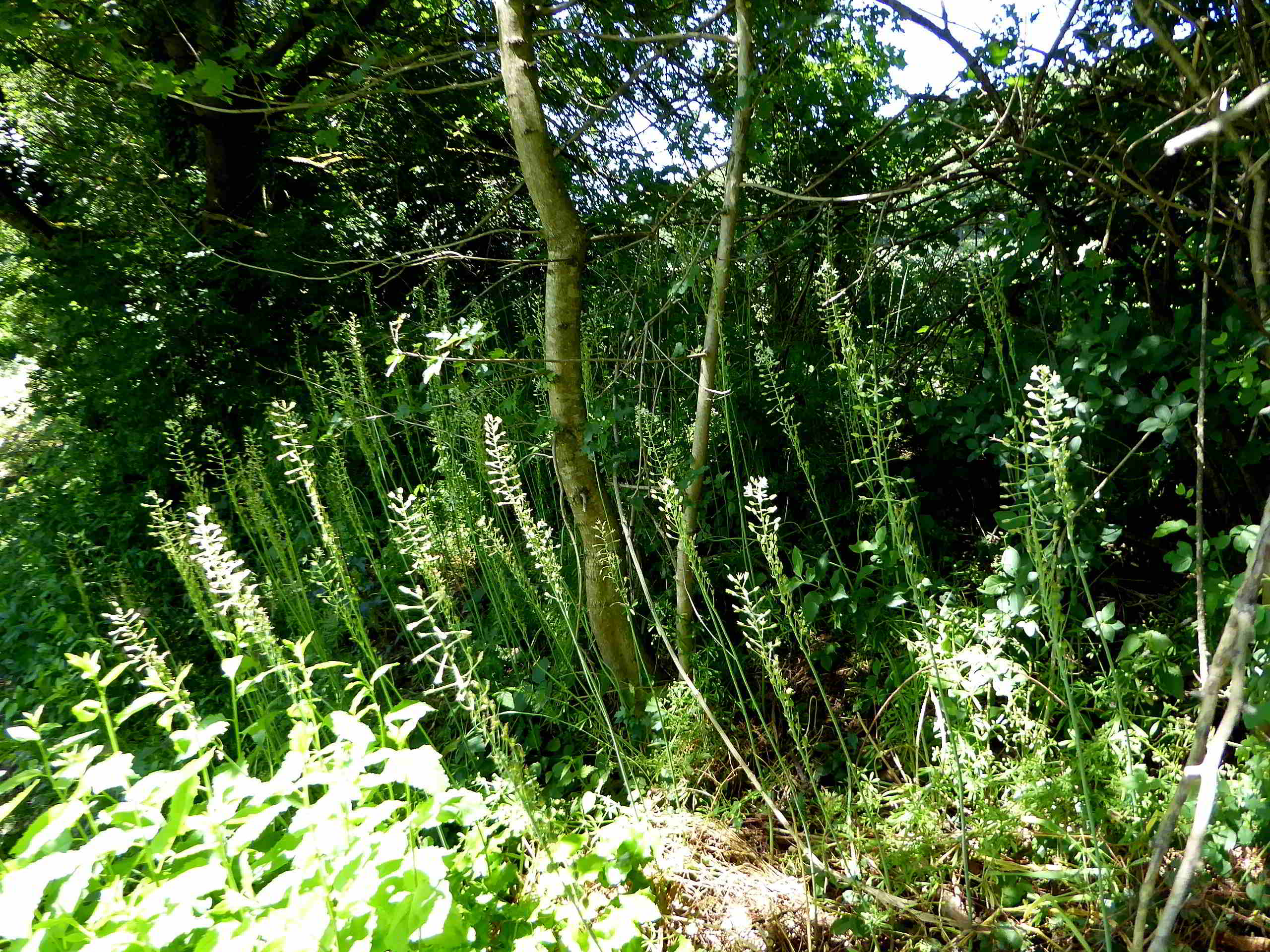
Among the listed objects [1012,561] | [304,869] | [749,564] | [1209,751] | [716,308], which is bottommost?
[1209,751]

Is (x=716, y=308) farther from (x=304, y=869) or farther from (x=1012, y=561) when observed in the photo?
(x=304, y=869)

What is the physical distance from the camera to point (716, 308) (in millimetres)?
2500

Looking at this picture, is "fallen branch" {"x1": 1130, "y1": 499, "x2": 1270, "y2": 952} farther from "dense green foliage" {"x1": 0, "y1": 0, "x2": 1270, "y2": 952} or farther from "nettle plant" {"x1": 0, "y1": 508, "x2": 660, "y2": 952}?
"nettle plant" {"x1": 0, "y1": 508, "x2": 660, "y2": 952}

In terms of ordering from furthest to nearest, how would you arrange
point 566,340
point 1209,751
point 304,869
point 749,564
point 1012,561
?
point 566,340
point 749,564
point 1012,561
point 304,869
point 1209,751

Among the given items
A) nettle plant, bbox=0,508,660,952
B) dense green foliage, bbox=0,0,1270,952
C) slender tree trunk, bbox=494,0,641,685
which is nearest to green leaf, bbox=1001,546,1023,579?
dense green foliage, bbox=0,0,1270,952

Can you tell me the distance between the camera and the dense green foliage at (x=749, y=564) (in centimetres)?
180

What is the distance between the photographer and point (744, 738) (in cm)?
271

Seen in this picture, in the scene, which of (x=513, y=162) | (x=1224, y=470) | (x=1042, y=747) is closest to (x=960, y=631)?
(x=1042, y=747)

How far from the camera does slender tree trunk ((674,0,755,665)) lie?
2355 mm

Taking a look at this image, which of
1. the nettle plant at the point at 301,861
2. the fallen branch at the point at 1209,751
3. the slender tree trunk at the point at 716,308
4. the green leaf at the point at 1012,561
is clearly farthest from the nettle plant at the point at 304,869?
the green leaf at the point at 1012,561

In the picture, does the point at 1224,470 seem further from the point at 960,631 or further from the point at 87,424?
the point at 87,424

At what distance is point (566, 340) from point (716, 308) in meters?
0.52

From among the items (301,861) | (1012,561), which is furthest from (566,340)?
(301,861)

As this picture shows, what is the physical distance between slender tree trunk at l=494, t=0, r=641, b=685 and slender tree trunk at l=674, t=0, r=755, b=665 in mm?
201
